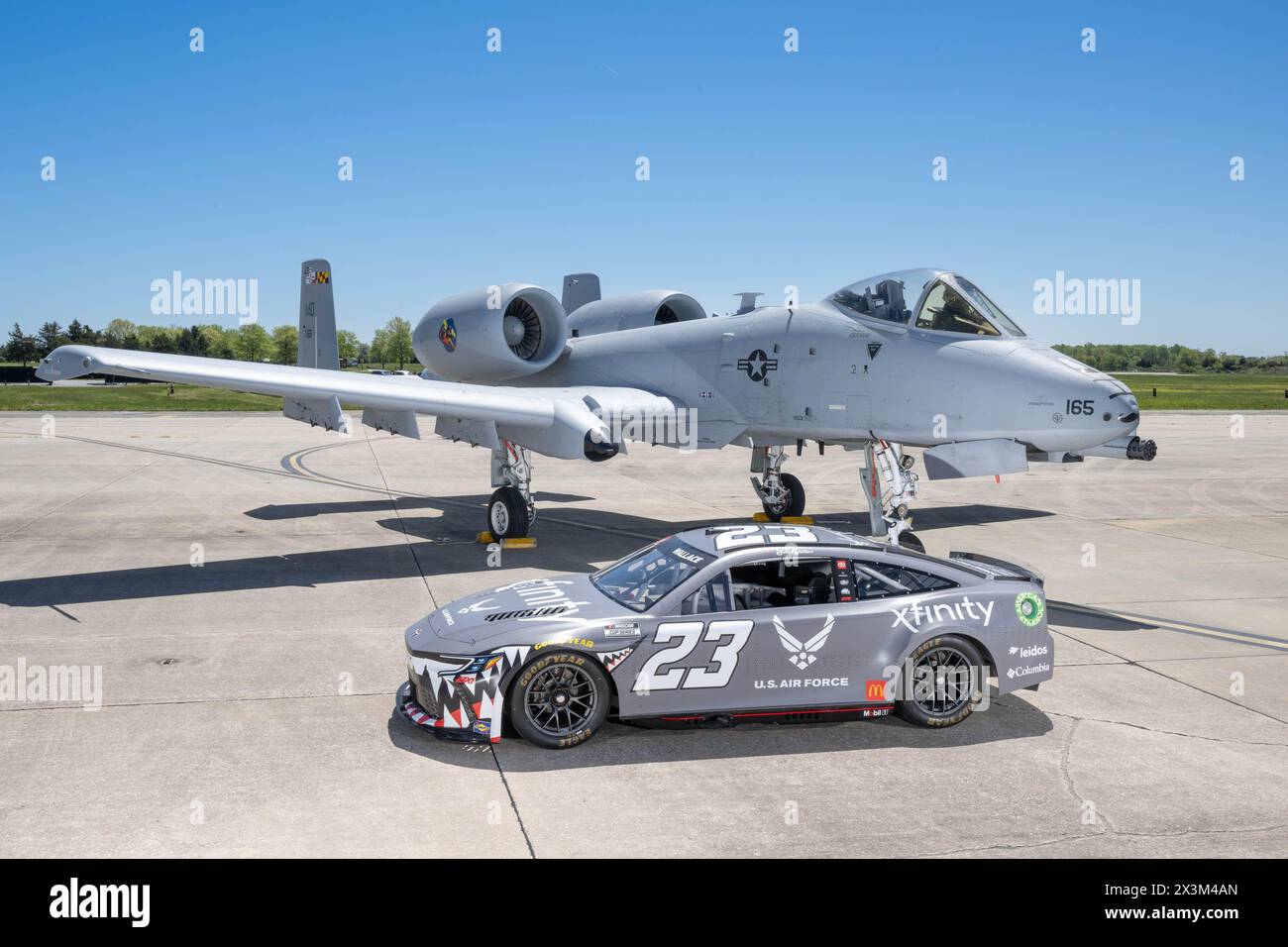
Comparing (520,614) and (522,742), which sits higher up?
(520,614)

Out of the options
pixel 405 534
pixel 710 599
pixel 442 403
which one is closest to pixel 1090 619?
pixel 710 599

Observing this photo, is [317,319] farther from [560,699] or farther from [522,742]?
[560,699]

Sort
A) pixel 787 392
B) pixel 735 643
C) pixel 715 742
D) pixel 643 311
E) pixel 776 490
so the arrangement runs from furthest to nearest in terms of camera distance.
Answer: pixel 643 311 → pixel 776 490 → pixel 787 392 → pixel 715 742 → pixel 735 643

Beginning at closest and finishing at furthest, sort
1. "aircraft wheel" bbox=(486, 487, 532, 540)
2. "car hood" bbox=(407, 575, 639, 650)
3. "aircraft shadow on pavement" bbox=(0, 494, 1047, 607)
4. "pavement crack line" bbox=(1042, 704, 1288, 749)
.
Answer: "car hood" bbox=(407, 575, 639, 650)
"pavement crack line" bbox=(1042, 704, 1288, 749)
"aircraft shadow on pavement" bbox=(0, 494, 1047, 607)
"aircraft wheel" bbox=(486, 487, 532, 540)

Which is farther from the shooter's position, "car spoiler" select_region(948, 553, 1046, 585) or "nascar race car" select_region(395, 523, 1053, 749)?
"car spoiler" select_region(948, 553, 1046, 585)

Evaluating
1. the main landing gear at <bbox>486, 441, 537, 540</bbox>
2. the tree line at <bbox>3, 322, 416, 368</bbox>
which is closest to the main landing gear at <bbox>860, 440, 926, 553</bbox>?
the main landing gear at <bbox>486, 441, 537, 540</bbox>

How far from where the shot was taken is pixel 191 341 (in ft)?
433

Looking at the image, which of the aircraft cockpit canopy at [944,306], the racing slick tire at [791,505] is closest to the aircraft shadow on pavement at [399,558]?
the racing slick tire at [791,505]

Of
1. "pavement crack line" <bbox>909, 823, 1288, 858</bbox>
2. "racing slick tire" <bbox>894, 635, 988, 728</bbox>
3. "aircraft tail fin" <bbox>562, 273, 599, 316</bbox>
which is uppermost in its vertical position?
"aircraft tail fin" <bbox>562, 273, 599, 316</bbox>

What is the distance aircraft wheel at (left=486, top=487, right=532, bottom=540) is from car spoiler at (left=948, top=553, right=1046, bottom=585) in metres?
8.30

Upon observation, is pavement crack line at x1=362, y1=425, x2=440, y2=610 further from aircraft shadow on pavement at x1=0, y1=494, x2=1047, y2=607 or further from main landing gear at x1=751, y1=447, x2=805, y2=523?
main landing gear at x1=751, y1=447, x2=805, y2=523

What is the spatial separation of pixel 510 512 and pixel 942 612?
30.8ft

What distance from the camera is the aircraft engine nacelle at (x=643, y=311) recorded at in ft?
64.9

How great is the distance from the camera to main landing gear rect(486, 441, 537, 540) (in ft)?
52.7
